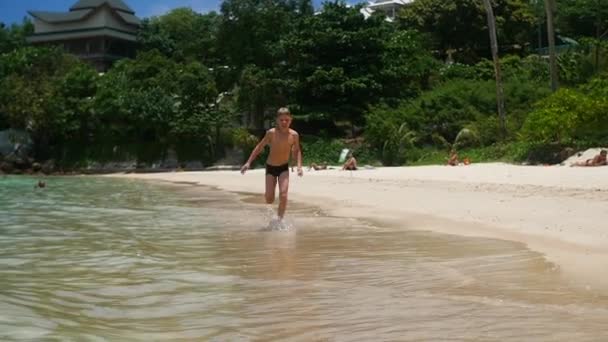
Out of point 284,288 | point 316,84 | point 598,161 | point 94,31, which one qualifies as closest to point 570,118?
point 598,161

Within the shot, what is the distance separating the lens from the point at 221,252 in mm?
6309

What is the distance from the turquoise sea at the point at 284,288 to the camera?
11.0 feet

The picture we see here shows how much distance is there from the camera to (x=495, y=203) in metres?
10.1

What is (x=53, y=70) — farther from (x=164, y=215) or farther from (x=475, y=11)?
(x=164, y=215)

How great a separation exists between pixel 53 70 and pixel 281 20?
14.2m

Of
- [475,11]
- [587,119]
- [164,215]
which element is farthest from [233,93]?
[164,215]

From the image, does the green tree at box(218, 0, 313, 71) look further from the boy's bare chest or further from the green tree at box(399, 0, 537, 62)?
the boy's bare chest

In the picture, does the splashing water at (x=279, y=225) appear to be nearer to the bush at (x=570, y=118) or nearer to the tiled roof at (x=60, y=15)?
the bush at (x=570, y=118)

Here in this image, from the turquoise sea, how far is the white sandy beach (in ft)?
1.56

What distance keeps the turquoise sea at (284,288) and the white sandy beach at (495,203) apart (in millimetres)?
476

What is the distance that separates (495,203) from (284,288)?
644 cm

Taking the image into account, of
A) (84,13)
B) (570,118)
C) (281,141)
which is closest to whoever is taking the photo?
(281,141)

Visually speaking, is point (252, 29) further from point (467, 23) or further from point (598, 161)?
point (598, 161)

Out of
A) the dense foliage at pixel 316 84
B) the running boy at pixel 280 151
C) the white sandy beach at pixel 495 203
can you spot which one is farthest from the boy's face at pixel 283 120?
the dense foliage at pixel 316 84
